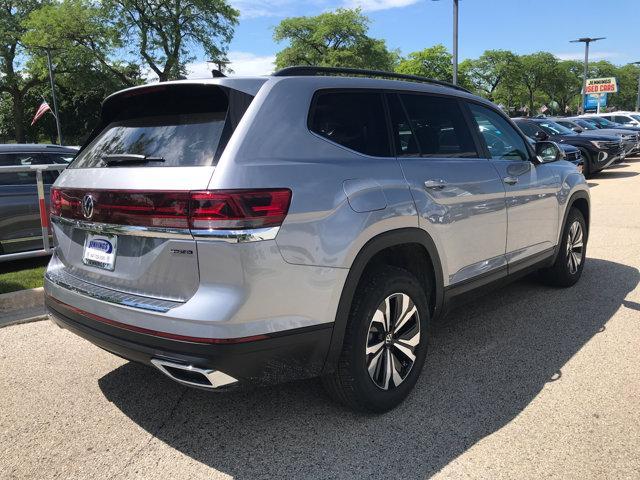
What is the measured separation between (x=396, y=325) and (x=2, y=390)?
2565 millimetres

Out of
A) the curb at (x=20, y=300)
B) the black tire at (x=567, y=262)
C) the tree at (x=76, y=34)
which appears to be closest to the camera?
the curb at (x=20, y=300)

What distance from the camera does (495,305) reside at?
16.1ft

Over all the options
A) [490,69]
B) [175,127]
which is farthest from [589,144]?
[490,69]

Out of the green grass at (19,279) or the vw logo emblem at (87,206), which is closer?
the vw logo emblem at (87,206)

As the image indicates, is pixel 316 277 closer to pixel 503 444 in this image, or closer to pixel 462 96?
pixel 503 444

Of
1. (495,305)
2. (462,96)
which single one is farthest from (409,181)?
(495,305)

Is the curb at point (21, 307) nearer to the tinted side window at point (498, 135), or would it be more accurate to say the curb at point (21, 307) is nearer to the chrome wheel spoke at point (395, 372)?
the chrome wheel spoke at point (395, 372)

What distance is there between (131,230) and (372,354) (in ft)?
4.59

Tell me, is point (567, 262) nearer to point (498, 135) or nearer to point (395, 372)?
point (498, 135)

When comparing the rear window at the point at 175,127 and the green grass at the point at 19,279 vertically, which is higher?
the rear window at the point at 175,127

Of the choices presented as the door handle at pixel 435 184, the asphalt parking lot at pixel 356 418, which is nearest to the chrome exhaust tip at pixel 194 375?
the asphalt parking lot at pixel 356 418

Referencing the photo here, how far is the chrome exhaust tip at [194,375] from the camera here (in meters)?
2.35

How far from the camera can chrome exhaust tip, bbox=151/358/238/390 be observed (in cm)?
235

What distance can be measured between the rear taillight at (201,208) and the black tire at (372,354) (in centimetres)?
72
